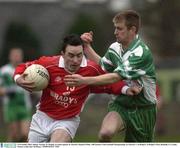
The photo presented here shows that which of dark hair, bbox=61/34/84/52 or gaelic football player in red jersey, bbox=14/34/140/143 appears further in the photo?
gaelic football player in red jersey, bbox=14/34/140/143

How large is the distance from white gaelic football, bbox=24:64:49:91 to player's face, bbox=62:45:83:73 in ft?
1.11

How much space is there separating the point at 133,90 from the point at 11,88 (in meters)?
6.82

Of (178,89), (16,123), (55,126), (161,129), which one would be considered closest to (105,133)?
(55,126)

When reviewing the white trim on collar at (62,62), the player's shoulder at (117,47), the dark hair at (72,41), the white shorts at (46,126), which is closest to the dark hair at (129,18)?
the player's shoulder at (117,47)

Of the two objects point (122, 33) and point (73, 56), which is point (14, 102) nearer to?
point (73, 56)

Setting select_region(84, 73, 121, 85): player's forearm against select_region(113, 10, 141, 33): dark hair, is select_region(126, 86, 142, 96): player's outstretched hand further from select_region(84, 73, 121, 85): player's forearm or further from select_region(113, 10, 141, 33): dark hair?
select_region(113, 10, 141, 33): dark hair

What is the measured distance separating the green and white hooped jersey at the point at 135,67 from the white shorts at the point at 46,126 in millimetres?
711

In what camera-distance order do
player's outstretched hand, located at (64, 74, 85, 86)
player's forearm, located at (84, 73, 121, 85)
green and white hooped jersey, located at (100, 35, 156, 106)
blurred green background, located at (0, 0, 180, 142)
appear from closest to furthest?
player's outstretched hand, located at (64, 74, 85, 86)
player's forearm, located at (84, 73, 121, 85)
green and white hooped jersey, located at (100, 35, 156, 106)
blurred green background, located at (0, 0, 180, 142)

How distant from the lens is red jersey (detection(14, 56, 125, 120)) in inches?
436

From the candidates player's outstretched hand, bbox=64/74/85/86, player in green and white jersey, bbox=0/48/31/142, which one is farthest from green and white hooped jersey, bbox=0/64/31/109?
player's outstretched hand, bbox=64/74/85/86

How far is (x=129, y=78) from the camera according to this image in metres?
10.7

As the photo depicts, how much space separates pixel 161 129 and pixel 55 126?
42.1 feet

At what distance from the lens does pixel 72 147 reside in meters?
9.66

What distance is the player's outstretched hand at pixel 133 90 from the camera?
428 inches
